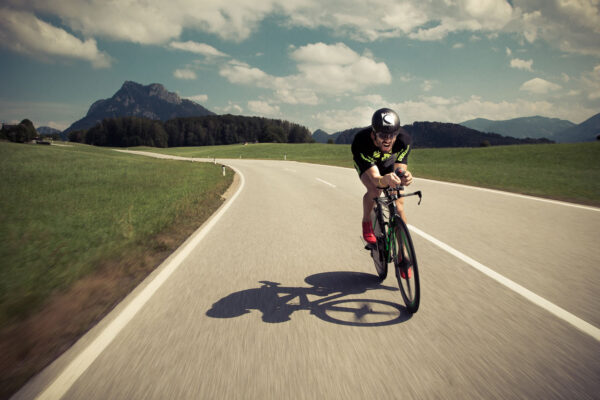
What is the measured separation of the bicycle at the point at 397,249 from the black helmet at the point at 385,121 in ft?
1.72

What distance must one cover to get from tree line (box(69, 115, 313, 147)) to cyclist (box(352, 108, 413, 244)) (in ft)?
422

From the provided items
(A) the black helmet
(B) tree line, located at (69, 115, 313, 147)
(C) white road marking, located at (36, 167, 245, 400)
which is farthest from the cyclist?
(B) tree line, located at (69, 115, 313, 147)

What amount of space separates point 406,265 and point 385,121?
1542mm

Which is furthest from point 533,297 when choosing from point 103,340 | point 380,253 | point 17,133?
point 17,133

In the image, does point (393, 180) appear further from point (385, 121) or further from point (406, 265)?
point (406, 265)

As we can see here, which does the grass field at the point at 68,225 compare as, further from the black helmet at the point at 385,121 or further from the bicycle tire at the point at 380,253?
the black helmet at the point at 385,121

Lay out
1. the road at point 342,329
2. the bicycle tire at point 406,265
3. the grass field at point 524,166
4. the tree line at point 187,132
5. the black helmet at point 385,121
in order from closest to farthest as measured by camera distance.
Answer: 1. the road at point 342,329
2. the bicycle tire at point 406,265
3. the black helmet at point 385,121
4. the grass field at point 524,166
5. the tree line at point 187,132

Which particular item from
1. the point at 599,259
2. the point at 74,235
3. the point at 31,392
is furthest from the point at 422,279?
the point at 74,235

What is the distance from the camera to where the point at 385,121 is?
347 centimetres

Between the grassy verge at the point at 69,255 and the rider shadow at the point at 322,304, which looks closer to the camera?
the grassy verge at the point at 69,255

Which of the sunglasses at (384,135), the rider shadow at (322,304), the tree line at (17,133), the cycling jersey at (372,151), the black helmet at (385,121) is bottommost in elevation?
the rider shadow at (322,304)

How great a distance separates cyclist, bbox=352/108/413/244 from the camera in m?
3.49

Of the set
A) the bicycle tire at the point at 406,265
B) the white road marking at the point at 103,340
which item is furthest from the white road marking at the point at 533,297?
the white road marking at the point at 103,340

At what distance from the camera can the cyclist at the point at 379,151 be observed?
3494 millimetres
